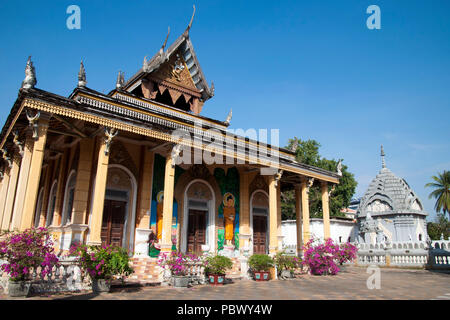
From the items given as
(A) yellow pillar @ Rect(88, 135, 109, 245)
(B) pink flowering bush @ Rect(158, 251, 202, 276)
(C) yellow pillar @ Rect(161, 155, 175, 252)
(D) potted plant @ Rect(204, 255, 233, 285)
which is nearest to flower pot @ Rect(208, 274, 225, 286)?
(D) potted plant @ Rect(204, 255, 233, 285)

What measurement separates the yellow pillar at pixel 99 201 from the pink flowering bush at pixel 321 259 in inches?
358

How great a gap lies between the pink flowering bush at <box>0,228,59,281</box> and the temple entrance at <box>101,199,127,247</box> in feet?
14.4

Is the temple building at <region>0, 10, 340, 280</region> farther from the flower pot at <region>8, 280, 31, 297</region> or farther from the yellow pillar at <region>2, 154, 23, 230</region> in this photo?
the flower pot at <region>8, 280, 31, 297</region>

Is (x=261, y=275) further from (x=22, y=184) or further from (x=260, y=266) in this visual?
(x=22, y=184)

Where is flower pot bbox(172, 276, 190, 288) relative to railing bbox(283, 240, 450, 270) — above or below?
below

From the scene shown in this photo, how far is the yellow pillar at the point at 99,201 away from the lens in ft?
31.6

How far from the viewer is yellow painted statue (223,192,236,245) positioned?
51.8 ft

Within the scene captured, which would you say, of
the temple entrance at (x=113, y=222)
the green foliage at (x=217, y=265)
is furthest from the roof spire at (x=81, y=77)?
the green foliage at (x=217, y=265)

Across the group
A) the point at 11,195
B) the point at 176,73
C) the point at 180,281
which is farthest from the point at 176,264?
the point at 176,73

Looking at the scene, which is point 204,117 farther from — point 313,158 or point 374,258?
point 313,158

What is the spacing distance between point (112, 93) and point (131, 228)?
6.07 meters

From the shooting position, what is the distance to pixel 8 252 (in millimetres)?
7426

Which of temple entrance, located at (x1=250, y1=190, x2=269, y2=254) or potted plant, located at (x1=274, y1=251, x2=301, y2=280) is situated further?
temple entrance, located at (x1=250, y1=190, x2=269, y2=254)
